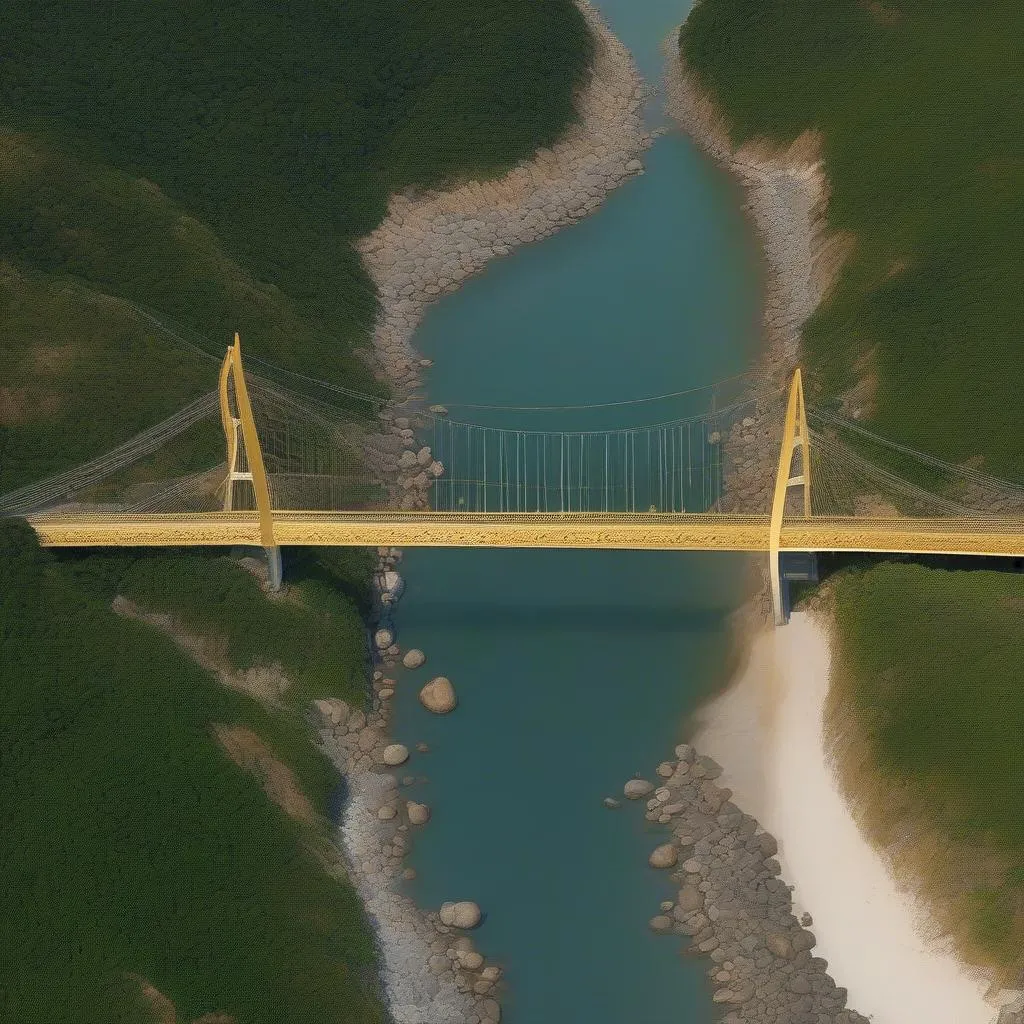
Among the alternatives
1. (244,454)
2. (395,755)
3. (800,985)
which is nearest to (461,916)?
(395,755)

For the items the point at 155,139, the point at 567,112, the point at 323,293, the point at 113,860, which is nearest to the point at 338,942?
Result: the point at 113,860

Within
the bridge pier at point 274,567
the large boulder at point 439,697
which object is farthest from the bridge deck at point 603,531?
the large boulder at point 439,697

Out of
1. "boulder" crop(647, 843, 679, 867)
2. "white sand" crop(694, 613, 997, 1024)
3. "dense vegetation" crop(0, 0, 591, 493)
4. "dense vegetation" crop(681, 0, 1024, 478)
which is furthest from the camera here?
"dense vegetation" crop(681, 0, 1024, 478)

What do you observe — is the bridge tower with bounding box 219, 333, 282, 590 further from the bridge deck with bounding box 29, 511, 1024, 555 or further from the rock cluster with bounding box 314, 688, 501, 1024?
the rock cluster with bounding box 314, 688, 501, 1024

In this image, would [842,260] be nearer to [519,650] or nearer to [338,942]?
[519,650]

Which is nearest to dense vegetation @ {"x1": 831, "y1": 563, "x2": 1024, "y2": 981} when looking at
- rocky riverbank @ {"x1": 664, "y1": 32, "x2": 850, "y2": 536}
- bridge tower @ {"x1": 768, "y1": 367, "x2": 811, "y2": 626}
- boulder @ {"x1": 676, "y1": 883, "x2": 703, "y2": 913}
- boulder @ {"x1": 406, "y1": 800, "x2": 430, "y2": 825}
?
bridge tower @ {"x1": 768, "y1": 367, "x2": 811, "y2": 626}
